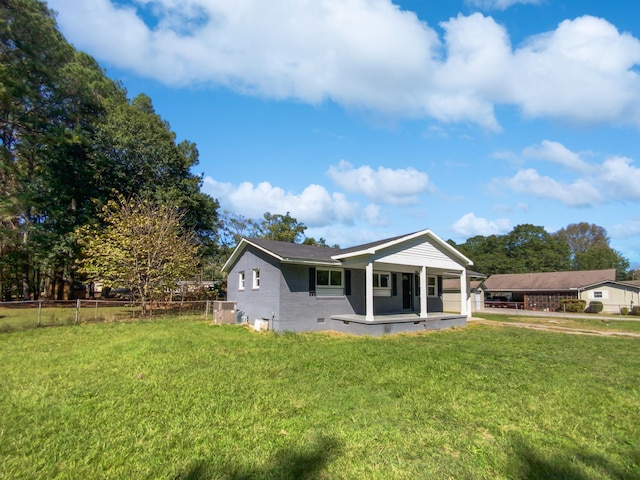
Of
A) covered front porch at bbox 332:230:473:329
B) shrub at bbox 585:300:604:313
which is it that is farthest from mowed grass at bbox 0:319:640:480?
shrub at bbox 585:300:604:313

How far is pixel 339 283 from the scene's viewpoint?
15016mm

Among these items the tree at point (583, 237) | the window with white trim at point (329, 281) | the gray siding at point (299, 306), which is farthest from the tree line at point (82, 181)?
the tree at point (583, 237)

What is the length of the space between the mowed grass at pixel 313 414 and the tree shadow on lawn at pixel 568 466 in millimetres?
18

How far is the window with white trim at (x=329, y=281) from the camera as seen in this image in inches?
568

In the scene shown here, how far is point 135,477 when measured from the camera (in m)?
3.16

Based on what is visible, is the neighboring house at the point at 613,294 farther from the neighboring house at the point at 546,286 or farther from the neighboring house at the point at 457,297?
the neighboring house at the point at 457,297

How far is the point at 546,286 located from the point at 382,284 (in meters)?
26.7

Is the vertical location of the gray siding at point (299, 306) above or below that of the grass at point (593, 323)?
above

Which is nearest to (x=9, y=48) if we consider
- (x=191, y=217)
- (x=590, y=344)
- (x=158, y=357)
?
(x=191, y=217)

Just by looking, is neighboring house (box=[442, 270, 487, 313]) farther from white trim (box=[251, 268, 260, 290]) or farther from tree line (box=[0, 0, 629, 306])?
tree line (box=[0, 0, 629, 306])

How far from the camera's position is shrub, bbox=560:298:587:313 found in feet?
101

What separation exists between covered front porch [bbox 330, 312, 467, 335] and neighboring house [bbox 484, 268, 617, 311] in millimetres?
24555

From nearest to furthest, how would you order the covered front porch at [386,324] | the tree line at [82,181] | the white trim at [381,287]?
1. the covered front porch at [386,324]
2. the white trim at [381,287]
3. the tree line at [82,181]

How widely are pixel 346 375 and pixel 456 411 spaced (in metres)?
2.30
